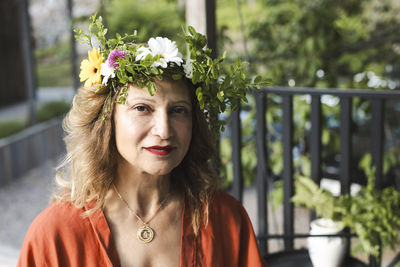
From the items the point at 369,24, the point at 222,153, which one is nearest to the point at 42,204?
the point at 222,153

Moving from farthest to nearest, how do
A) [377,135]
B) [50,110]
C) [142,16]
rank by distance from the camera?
[50,110], [142,16], [377,135]

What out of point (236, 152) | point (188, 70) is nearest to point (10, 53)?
point (236, 152)

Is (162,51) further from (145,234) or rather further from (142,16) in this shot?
(142,16)

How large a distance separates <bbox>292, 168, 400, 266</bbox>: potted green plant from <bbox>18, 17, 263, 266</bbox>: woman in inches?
29.9

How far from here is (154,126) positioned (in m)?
1.16

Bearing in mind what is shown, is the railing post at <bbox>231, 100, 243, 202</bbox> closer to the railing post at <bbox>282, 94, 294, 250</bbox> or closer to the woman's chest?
the railing post at <bbox>282, 94, 294, 250</bbox>

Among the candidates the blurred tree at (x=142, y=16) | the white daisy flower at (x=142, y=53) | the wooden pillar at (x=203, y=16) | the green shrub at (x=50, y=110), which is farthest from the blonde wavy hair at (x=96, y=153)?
the green shrub at (x=50, y=110)

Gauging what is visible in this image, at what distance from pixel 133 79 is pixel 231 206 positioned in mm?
512

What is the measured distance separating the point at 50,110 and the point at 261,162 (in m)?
6.27

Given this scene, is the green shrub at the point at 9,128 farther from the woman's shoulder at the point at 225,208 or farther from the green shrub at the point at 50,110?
the woman's shoulder at the point at 225,208

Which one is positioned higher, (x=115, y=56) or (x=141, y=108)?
(x=115, y=56)

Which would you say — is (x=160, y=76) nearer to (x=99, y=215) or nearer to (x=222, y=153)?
(x=99, y=215)

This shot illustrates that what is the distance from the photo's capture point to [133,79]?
1163mm

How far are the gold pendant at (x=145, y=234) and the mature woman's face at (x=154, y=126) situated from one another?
0.59ft
